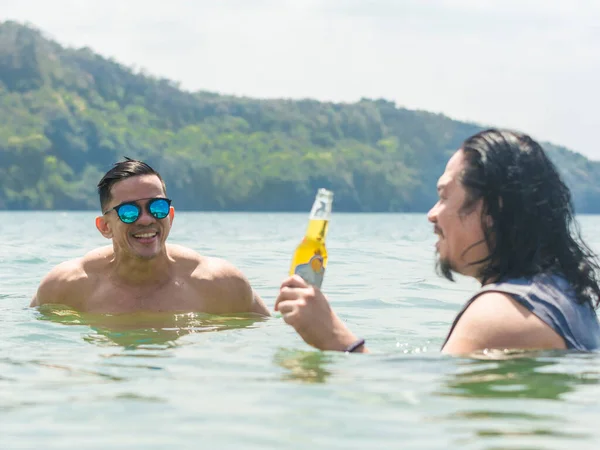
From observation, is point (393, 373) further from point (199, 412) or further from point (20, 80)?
point (20, 80)

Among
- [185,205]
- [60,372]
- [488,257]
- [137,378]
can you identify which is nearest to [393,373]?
[488,257]

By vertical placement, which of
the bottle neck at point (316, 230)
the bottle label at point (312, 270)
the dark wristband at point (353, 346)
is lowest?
the dark wristband at point (353, 346)

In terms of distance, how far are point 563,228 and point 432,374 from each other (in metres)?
0.85

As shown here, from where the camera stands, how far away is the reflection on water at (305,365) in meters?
4.62

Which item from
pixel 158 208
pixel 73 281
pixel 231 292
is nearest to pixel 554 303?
pixel 158 208

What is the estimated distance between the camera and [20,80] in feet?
450

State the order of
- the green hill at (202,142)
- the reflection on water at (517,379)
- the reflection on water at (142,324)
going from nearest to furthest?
1. the reflection on water at (517,379)
2. the reflection on water at (142,324)
3. the green hill at (202,142)

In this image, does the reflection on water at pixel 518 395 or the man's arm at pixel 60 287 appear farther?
the man's arm at pixel 60 287

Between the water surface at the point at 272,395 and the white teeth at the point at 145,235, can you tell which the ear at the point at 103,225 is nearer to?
the white teeth at the point at 145,235

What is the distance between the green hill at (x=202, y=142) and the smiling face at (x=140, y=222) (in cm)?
10396

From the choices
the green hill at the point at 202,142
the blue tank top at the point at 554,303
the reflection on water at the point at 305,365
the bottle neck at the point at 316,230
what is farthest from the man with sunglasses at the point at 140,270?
the green hill at the point at 202,142

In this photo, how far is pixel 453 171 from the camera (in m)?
4.27

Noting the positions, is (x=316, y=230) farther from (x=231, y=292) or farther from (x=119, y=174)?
(x=231, y=292)

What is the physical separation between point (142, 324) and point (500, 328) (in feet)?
11.4
